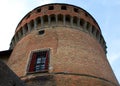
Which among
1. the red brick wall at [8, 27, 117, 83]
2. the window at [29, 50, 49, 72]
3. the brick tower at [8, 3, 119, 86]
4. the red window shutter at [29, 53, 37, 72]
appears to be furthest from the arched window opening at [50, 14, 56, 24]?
the red window shutter at [29, 53, 37, 72]

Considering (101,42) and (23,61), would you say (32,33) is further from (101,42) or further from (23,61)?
(101,42)

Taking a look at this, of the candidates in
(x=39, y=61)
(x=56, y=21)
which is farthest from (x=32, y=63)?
(x=56, y=21)

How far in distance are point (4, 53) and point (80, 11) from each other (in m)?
5.42

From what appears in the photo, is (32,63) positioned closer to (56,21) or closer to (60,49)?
(60,49)

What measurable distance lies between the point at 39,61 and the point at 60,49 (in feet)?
4.03

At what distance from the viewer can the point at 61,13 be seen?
1783cm

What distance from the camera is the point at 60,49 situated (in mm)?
14945

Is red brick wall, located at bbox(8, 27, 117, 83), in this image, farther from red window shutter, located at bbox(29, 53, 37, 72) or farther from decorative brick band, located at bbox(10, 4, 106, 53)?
decorative brick band, located at bbox(10, 4, 106, 53)

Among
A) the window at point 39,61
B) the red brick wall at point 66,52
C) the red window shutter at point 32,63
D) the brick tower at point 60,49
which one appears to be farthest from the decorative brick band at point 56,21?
the red window shutter at point 32,63

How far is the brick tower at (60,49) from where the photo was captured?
13.4m

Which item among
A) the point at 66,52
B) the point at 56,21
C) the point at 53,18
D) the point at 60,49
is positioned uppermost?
the point at 53,18

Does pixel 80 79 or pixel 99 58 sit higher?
pixel 99 58

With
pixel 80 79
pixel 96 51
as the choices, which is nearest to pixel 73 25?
pixel 96 51

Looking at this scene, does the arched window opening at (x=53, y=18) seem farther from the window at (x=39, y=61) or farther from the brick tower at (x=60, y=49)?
the window at (x=39, y=61)
